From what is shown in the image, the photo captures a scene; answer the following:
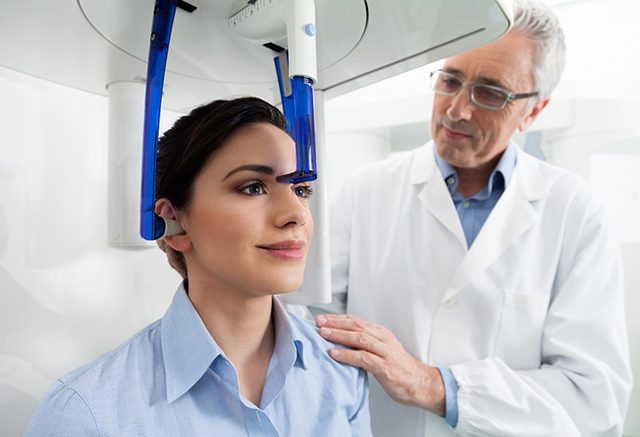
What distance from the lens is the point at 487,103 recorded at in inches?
39.2

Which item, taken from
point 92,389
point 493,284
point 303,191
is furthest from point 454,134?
point 92,389

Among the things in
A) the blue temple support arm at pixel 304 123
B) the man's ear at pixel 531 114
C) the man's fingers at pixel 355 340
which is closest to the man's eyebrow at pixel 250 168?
the blue temple support arm at pixel 304 123

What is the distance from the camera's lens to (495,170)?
41.6 inches

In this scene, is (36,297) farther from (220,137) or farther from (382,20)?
(382,20)

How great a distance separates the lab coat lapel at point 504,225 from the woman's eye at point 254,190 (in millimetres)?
496

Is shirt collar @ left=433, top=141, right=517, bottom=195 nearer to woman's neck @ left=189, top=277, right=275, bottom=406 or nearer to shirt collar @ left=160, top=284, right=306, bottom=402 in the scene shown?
woman's neck @ left=189, top=277, right=275, bottom=406

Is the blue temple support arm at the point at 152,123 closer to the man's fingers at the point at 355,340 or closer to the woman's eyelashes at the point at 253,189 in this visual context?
the woman's eyelashes at the point at 253,189

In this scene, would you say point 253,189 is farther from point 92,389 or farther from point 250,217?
point 92,389

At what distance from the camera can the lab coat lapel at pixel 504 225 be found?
0.96 meters

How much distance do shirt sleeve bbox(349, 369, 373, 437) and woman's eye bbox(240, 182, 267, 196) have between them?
14.7 inches

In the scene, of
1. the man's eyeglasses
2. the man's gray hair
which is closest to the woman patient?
the man's eyeglasses

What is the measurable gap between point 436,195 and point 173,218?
23.6 inches

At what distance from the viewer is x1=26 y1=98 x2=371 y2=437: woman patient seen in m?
0.57

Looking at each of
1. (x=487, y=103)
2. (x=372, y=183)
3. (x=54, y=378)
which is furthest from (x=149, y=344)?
(x=487, y=103)
